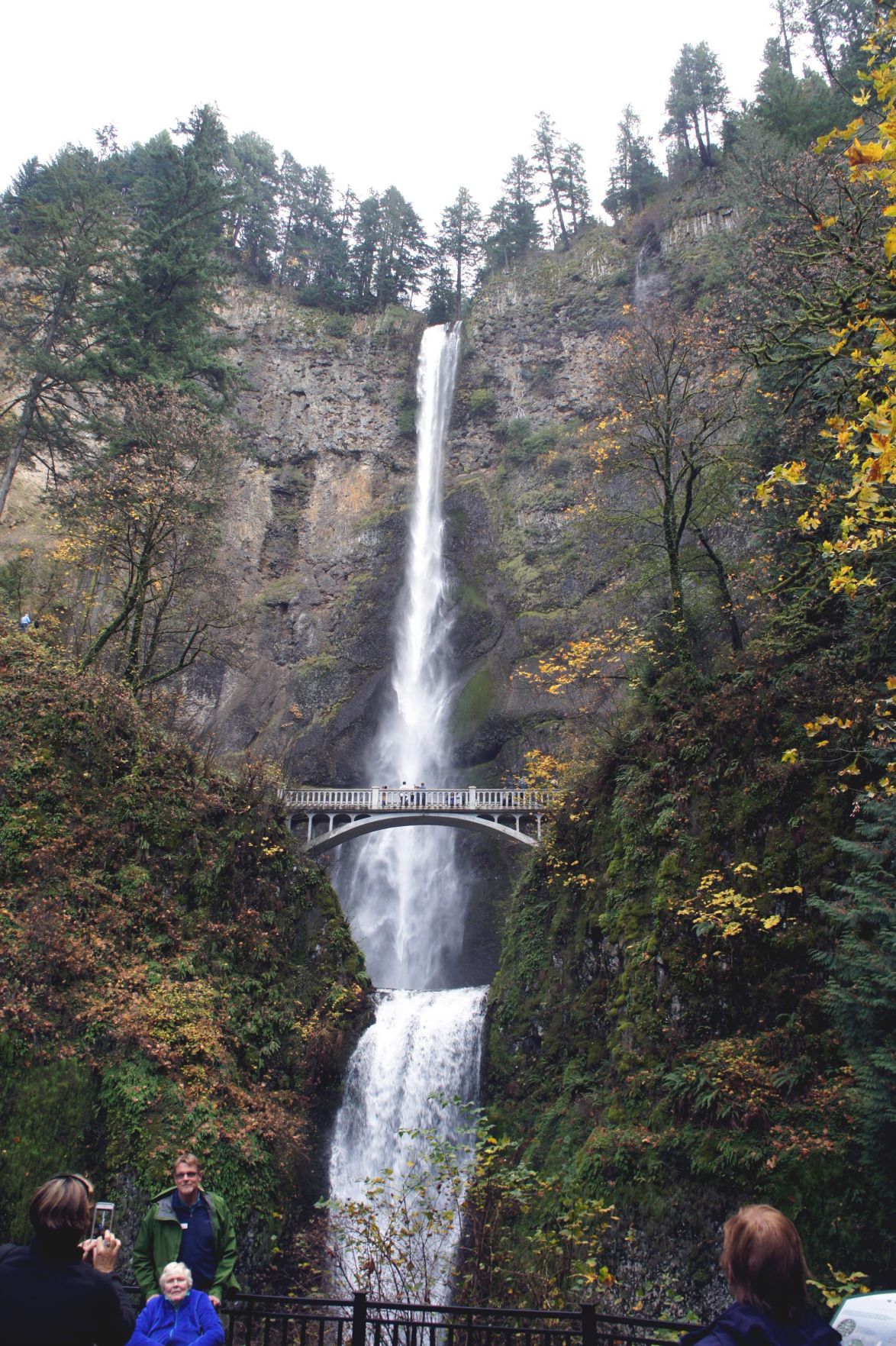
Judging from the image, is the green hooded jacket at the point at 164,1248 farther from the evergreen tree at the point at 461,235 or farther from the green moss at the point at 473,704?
the evergreen tree at the point at 461,235

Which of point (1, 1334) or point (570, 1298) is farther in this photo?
point (570, 1298)

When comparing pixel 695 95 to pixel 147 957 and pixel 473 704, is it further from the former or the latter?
pixel 147 957

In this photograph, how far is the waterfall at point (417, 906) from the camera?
55.5ft

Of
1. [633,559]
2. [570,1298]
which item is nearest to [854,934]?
[570,1298]

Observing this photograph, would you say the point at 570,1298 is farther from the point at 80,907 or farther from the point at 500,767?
the point at 500,767

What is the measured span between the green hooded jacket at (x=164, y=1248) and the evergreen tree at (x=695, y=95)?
48.0m

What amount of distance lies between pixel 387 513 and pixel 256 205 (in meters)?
25.7

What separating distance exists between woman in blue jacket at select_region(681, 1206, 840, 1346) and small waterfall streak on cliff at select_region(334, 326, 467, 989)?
2715 cm

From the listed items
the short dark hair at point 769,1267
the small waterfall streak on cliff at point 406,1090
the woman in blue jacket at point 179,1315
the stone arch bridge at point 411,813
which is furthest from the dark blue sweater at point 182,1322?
the stone arch bridge at point 411,813

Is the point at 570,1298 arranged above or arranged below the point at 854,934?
below

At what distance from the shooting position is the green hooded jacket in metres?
4.71

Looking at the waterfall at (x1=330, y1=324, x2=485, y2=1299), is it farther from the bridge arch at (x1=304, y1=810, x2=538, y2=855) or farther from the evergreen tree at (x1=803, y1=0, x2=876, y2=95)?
the evergreen tree at (x1=803, y1=0, x2=876, y2=95)

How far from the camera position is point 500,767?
3070cm

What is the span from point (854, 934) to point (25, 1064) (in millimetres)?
10496
